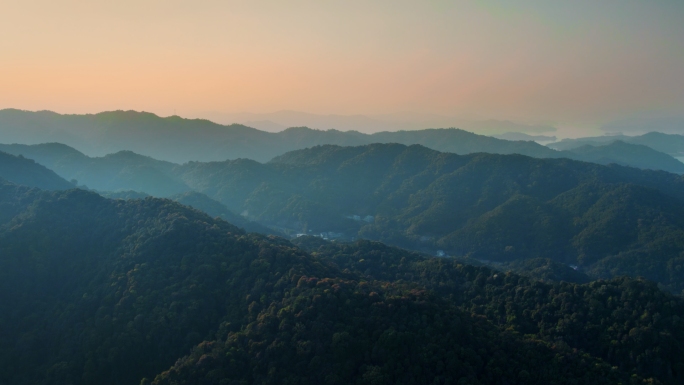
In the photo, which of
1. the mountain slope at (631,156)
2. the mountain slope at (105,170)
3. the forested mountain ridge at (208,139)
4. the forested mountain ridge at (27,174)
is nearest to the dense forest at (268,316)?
the forested mountain ridge at (27,174)

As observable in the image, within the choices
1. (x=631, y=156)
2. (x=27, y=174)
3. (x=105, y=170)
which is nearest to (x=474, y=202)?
(x=27, y=174)

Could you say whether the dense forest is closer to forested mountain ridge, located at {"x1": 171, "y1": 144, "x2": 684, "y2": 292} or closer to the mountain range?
the mountain range

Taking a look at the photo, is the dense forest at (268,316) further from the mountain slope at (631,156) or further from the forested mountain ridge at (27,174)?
the mountain slope at (631,156)

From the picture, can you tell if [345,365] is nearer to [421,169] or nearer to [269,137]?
[421,169]

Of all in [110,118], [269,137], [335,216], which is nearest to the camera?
[335,216]

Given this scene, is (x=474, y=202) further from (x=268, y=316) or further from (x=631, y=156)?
(x=631, y=156)

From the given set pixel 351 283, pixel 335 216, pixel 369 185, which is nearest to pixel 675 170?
pixel 369 185
